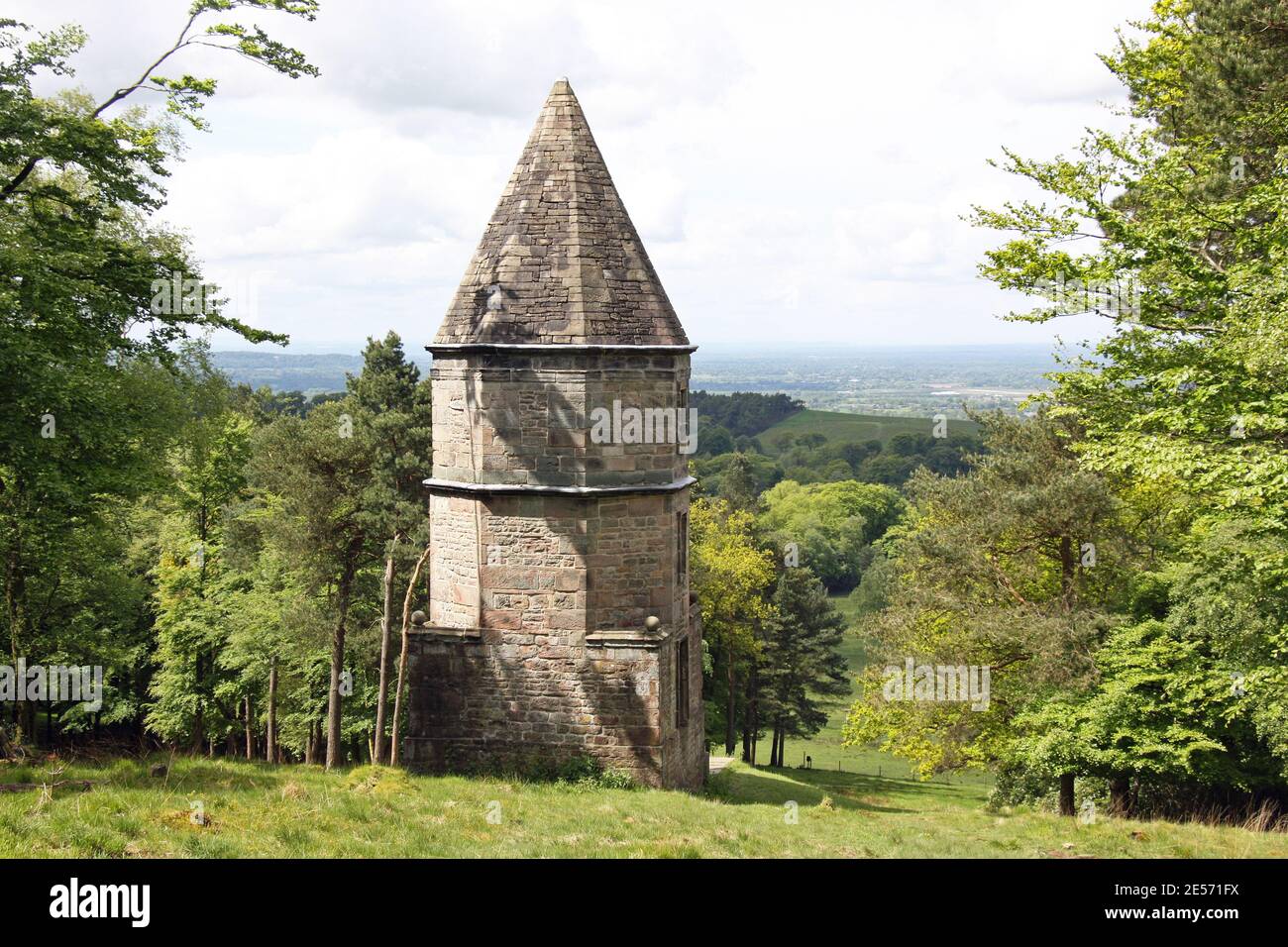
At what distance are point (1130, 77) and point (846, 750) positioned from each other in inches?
1596

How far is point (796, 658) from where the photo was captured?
45.5 m

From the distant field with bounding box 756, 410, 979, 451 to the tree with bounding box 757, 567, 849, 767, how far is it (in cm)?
9583

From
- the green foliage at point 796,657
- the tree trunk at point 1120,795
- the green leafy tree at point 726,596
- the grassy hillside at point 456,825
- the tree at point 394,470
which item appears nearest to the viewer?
the grassy hillside at point 456,825

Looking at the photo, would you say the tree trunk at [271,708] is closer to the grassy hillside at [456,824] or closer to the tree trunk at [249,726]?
the tree trunk at [249,726]

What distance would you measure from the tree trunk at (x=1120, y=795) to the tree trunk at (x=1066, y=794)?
775 mm

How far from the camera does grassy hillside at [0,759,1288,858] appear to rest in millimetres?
9227

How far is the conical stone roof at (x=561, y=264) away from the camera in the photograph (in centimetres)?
1553

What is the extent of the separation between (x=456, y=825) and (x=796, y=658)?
35.4 m

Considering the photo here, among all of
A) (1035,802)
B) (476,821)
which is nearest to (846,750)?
(1035,802)

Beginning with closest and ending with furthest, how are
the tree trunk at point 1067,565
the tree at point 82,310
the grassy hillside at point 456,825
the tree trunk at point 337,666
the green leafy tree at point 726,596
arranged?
the grassy hillside at point 456,825 < the tree at point 82,310 < the tree trunk at point 1067,565 < the tree trunk at point 337,666 < the green leafy tree at point 726,596

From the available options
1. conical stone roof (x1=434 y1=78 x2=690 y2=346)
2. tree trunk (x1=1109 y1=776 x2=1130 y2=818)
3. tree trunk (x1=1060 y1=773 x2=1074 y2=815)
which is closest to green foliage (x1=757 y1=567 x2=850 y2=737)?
tree trunk (x1=1060 y1=773 x2=1074 y2=815)

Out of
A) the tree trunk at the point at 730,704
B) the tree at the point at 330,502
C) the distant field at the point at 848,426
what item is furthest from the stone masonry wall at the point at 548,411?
the distant field at the point at 848,426

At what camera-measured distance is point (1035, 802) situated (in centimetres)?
2414

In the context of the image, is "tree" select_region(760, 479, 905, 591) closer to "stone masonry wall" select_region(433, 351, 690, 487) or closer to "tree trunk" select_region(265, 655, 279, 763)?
"tree trunk" select_region(265, 655, 279, 763)
